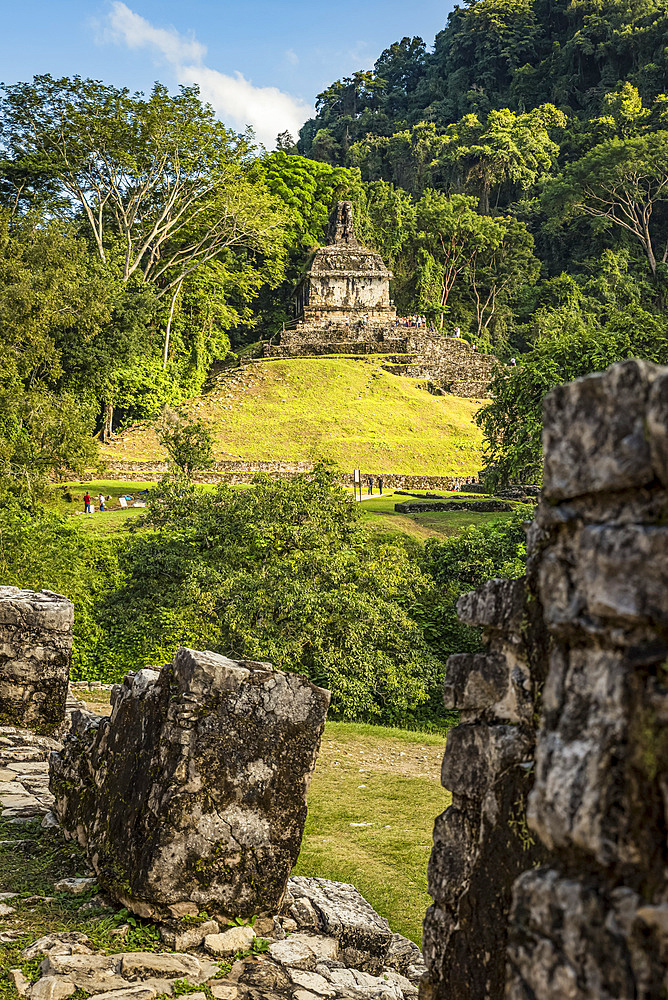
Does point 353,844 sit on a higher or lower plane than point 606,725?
lower

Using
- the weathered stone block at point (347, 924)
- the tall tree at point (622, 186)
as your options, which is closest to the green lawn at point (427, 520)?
the weathered stone block at point (347, 924)

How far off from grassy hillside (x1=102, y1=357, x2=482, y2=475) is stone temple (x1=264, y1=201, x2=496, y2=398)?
1.54m

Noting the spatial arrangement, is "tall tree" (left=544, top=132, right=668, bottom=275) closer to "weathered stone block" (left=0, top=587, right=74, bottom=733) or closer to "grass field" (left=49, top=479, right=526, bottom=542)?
"grass field" (left=49, top=479, right=526, bottom=542)

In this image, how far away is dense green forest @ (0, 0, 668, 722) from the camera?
1394 cm

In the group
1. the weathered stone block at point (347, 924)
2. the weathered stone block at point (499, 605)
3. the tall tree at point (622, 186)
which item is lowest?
the weathered stone block at point (347, 924)

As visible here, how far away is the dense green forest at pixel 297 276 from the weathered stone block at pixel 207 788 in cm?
748

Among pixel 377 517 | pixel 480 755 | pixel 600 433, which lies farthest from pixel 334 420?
pixel 600 433

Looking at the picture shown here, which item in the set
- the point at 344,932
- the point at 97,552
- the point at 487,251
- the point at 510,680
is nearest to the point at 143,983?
the point at 344,932

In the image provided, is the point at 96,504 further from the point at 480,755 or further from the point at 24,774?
the point at 480,755

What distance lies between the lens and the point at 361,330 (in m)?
41.4

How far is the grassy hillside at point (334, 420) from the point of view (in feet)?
99.2

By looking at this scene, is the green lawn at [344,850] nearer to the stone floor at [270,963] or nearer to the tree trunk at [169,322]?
the stone floor at [270,963]

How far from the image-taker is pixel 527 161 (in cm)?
6394

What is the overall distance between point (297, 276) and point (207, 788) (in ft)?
163
